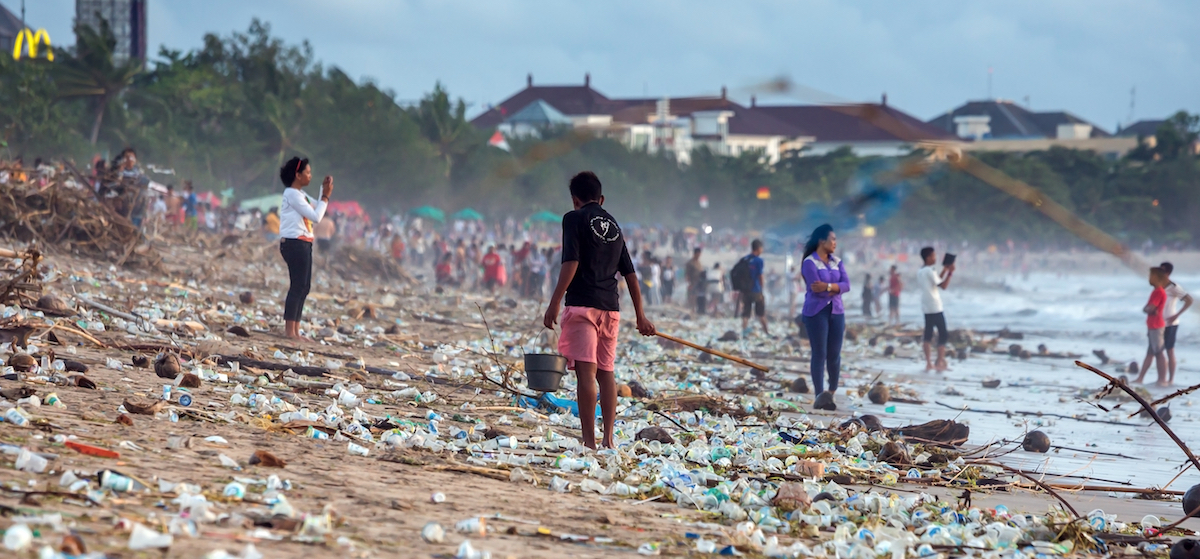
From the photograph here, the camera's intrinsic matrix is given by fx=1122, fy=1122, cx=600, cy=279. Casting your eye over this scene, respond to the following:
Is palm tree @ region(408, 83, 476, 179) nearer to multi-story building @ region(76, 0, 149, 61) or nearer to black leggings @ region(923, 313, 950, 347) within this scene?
multi-story building @ region(76, 0, 149, 61)

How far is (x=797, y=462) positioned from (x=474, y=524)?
2314mm

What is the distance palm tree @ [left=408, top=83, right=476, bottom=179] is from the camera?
5178 cm

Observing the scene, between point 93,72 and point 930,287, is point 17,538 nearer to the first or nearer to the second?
point 930,287

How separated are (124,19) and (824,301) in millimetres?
48160

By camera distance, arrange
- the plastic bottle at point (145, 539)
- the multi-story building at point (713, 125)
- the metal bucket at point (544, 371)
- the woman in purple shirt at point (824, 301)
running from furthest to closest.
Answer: the multi-story building at point (713, 125) → the woman in purple shirt at point (824, 301) → the metal bucket at point (544, 371) → the plastic bottle at point (145, 539)

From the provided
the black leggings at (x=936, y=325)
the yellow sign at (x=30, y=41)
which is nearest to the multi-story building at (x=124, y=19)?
the yellow sign at (x=30, y=41)

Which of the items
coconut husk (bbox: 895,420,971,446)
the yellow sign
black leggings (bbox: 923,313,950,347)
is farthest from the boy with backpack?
the yellow sign

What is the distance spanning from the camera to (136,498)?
11.3 feet

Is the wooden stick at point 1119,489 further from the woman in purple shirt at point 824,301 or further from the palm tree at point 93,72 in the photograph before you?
the palm tree at point 93,72

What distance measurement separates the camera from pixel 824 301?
28.5ft

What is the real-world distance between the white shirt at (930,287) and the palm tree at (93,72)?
31.5 meters

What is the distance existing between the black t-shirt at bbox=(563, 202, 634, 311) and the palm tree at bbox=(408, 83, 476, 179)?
152ft

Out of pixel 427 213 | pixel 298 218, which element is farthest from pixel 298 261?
pixel 427 213

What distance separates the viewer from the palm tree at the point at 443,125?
51.8 m
